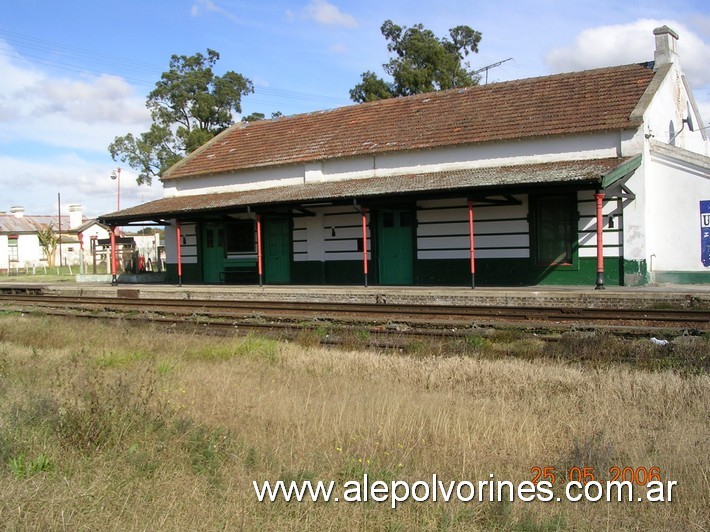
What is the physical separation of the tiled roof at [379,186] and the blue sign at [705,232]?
2.58 metres

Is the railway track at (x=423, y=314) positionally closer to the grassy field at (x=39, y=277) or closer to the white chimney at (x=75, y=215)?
the grassy field at (x=39, y=277)

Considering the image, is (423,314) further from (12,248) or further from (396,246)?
(12,248)

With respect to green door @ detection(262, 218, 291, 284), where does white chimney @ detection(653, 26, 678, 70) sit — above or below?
above

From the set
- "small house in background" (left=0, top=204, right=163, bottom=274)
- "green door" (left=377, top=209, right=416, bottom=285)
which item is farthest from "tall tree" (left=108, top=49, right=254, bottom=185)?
"green door" (left=377, top=209, right=416, bottom=285)

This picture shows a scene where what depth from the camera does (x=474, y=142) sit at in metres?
20.5

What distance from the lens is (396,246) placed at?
21594 millimetres

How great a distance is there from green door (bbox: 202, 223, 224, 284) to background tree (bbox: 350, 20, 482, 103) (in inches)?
792

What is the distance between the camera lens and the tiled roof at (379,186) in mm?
17094

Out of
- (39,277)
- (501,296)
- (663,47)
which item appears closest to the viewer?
(501,296)

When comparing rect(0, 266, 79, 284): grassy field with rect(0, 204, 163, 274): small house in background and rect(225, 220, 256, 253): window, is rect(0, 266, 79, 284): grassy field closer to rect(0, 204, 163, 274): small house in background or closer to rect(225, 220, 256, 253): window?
rect(0, 204, 163, 274): small house in background

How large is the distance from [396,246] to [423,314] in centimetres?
780

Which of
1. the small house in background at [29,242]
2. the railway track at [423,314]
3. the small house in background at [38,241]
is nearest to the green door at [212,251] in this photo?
the railway track at [423,314]

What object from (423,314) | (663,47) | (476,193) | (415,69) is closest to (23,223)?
(415,69)

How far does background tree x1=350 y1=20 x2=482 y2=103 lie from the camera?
138 ft
